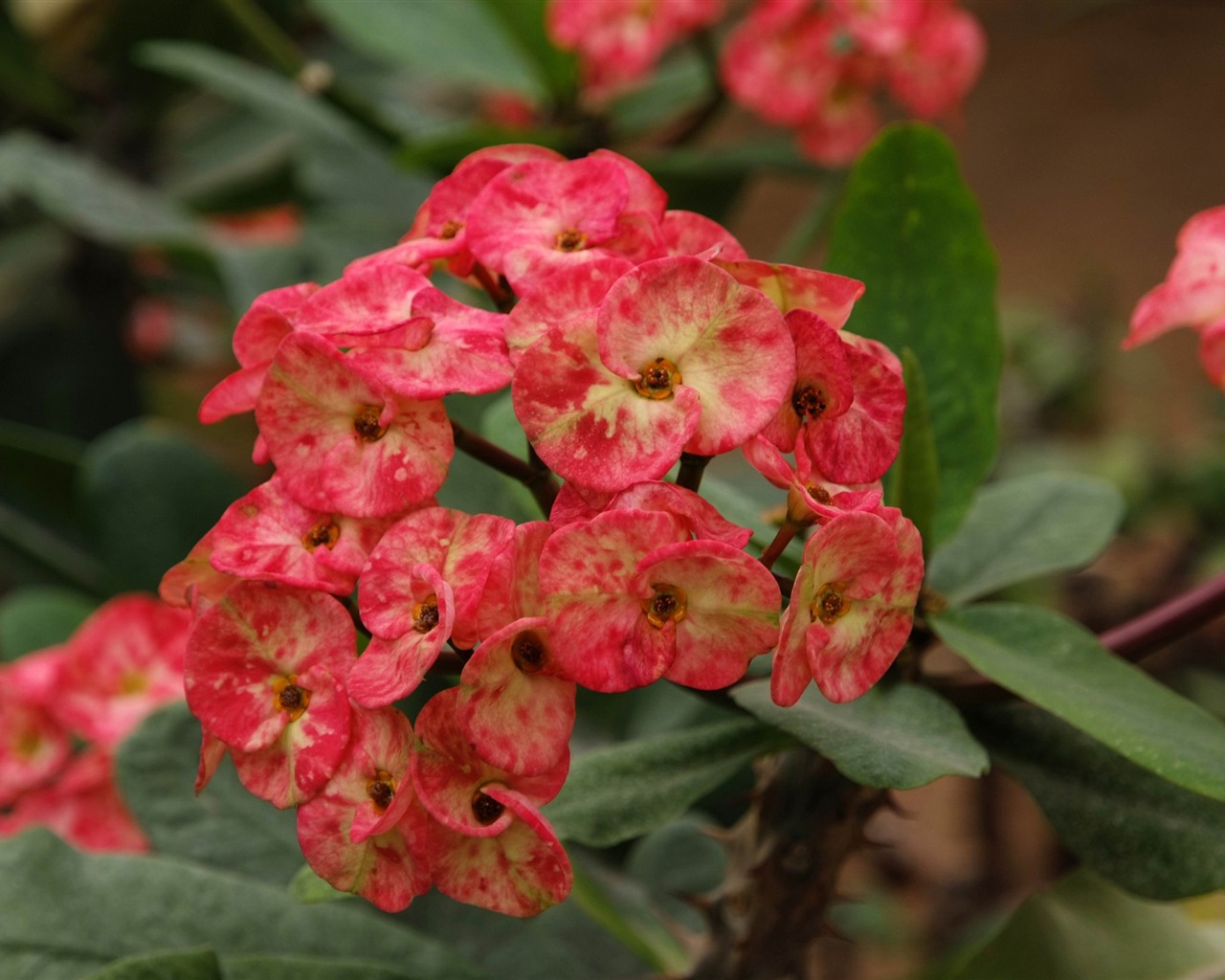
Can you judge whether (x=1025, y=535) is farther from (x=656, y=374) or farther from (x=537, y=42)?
(x=537, y=42)

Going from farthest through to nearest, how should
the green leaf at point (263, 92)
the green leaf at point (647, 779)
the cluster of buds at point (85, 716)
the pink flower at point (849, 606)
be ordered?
the green leaf at point (263, 92) → the cluster of buds at point (85, 716) → the green leaf at point (647, 779) → the pink flower at point (849, 606)

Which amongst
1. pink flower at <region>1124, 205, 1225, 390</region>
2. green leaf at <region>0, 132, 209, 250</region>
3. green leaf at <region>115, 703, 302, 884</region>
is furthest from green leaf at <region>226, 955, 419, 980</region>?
green leaf at <region>0, 132, 209, 250</region>

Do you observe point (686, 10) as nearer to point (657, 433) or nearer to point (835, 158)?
point (835, 158)

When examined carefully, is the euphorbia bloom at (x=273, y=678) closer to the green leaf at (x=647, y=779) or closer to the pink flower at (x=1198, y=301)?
the green leaf at (x=647, y=779)

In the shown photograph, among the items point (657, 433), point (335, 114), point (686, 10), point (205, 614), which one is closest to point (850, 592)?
point (657, 433)

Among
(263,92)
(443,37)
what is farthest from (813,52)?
(263,92)

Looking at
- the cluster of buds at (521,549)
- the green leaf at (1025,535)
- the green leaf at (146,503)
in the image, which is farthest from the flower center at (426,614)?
the green leaf at (146,503)
